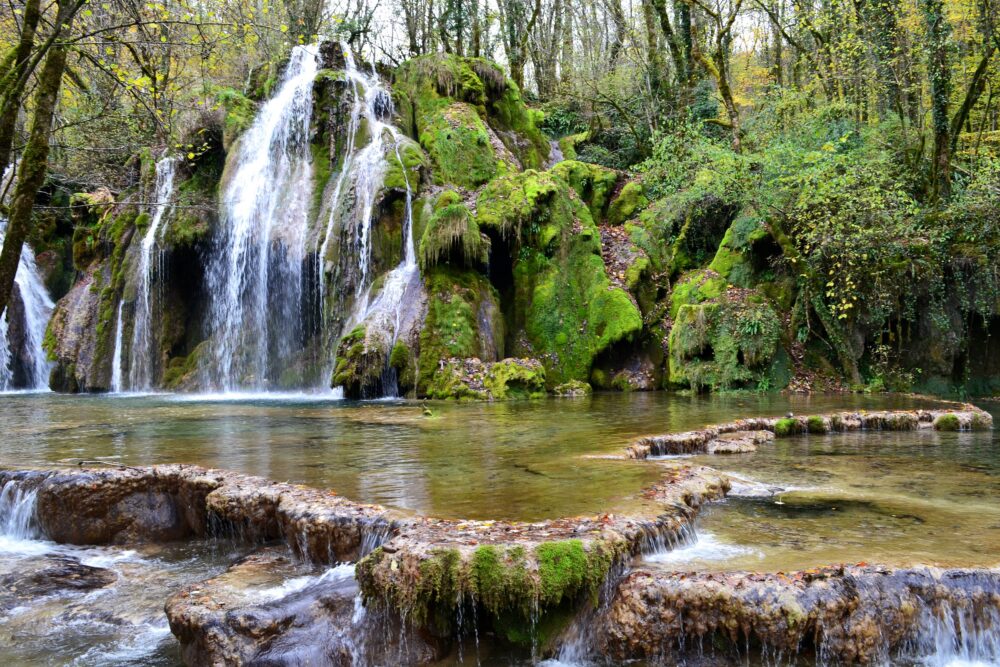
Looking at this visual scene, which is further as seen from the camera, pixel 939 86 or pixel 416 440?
pixel 939 86

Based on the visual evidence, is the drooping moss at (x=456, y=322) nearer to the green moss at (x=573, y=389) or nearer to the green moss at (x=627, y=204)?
the green moss at (x=573, y=389)

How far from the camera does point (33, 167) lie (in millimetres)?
5875

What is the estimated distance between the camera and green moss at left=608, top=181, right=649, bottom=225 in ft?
60.7

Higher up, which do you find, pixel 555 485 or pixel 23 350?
pixel 23 350

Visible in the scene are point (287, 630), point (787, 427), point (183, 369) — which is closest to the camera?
point (287, 630)

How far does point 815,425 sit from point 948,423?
1794mm

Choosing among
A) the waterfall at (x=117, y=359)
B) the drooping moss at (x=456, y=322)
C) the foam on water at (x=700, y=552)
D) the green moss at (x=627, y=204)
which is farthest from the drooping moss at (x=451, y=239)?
the foam on water at (x=700, y=552)

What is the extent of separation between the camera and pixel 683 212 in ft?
55.3

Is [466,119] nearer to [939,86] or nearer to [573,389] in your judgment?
[573,389]

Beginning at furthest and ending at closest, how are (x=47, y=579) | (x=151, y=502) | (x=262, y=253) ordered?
1. (x=262, y=253)
2. (x=151, y=502)
3. (x=47, y=579)

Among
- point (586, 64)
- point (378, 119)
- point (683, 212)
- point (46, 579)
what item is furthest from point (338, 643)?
point (586, 64)

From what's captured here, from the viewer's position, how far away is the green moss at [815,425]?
28.8 feet

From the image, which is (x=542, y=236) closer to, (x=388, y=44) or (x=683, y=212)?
(x=683, y=212)

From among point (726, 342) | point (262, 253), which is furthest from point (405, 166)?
point (726, 342)
